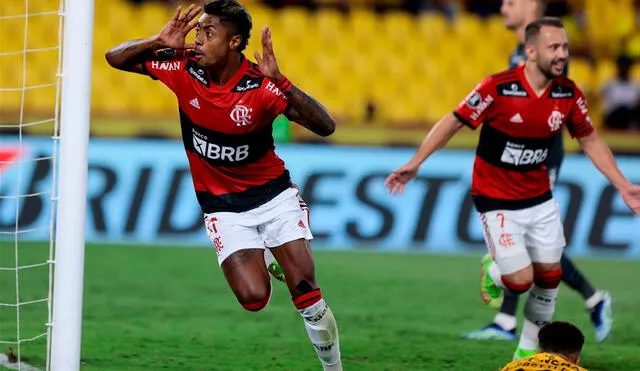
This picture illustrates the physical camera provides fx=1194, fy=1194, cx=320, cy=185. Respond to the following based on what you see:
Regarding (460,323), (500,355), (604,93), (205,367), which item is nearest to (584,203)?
(604,93)

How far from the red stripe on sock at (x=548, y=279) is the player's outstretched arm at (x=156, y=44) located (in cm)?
257

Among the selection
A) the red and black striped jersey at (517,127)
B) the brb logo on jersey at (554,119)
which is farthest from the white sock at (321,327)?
the brb logo on jersey at (554,119)

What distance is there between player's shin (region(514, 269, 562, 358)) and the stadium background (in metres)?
0.27

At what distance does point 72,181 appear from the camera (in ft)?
18.0

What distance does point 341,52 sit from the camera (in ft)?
51.9

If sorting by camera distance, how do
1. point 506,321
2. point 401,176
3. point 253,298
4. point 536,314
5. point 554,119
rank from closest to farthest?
1. point 253,298
2. point 401,176
3. point 554,119
4. point 536,314
5. point 506,321

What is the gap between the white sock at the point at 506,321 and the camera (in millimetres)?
8078

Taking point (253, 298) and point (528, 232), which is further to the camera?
point (528, 232)

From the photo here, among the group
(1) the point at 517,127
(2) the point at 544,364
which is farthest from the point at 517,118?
(2) the point at 544,364

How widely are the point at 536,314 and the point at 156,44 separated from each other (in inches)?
112

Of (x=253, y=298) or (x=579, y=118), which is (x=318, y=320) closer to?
(x=253, y=298)

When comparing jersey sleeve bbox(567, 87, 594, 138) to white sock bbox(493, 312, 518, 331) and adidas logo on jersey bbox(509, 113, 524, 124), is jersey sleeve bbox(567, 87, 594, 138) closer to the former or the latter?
adidas logo on jersey bbox(509, 113, 524, 124)

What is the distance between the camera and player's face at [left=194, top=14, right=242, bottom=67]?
5.90 metres

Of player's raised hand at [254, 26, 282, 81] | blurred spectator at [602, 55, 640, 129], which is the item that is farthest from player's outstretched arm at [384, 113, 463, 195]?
blurred spectator at [602, 55, 640, 129]
